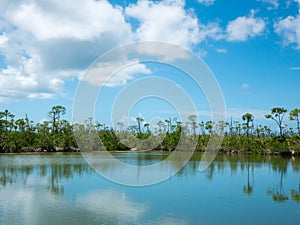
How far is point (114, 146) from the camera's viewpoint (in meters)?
50.2

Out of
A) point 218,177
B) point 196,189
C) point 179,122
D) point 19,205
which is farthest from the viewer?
→ point 179,122

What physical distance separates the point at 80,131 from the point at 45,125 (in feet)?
17.5

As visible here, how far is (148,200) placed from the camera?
12102 mm

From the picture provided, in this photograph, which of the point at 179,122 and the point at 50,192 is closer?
the point at 50,192

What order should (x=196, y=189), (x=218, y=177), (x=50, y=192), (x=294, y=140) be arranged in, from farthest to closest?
(x=294, y=140), (x=218, y=177), (x=196, y=189), (x=50, y=192)

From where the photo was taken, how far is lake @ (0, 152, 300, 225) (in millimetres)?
9438

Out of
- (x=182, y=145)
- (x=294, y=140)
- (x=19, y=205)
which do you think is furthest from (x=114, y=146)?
(x=19, y=205)

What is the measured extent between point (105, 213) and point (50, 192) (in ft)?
14.1

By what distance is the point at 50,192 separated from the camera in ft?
43.3

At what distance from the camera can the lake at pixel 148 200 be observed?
31.0 feet

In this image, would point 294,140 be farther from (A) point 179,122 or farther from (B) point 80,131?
(B) point 80,131

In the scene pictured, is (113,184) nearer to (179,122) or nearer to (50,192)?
→ (50,192)

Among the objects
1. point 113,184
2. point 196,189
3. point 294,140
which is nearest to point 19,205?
point 113,184

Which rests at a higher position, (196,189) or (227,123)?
(227,123)
